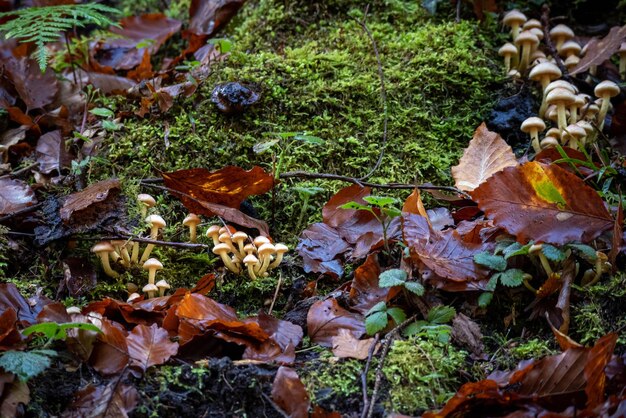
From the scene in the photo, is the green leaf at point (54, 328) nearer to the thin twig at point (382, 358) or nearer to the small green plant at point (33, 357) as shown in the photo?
the small green plant at point (33, 357)

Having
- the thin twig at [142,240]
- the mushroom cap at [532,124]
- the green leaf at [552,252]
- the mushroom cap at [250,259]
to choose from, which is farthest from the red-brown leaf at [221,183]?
the mushroom cap at [532,124]

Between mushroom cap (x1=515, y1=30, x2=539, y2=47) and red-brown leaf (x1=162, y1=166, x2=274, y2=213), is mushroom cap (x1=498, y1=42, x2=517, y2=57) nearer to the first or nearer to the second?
mushroom cap (x1=515, y1=30, x2=539, y2=47)

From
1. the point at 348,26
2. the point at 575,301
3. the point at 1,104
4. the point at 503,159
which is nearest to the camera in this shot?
the point at 575,301

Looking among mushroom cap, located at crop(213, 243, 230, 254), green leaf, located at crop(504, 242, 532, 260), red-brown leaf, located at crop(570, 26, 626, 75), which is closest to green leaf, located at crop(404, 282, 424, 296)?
green leaf, located at crop(504, 242, 532, 260)

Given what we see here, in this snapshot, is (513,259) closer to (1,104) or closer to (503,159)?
(503,159)

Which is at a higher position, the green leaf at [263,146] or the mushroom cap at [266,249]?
the green leaf at [263,146]

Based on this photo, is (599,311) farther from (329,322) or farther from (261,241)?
(261,241)

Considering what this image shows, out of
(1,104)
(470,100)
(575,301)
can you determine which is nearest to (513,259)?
(575,301)
